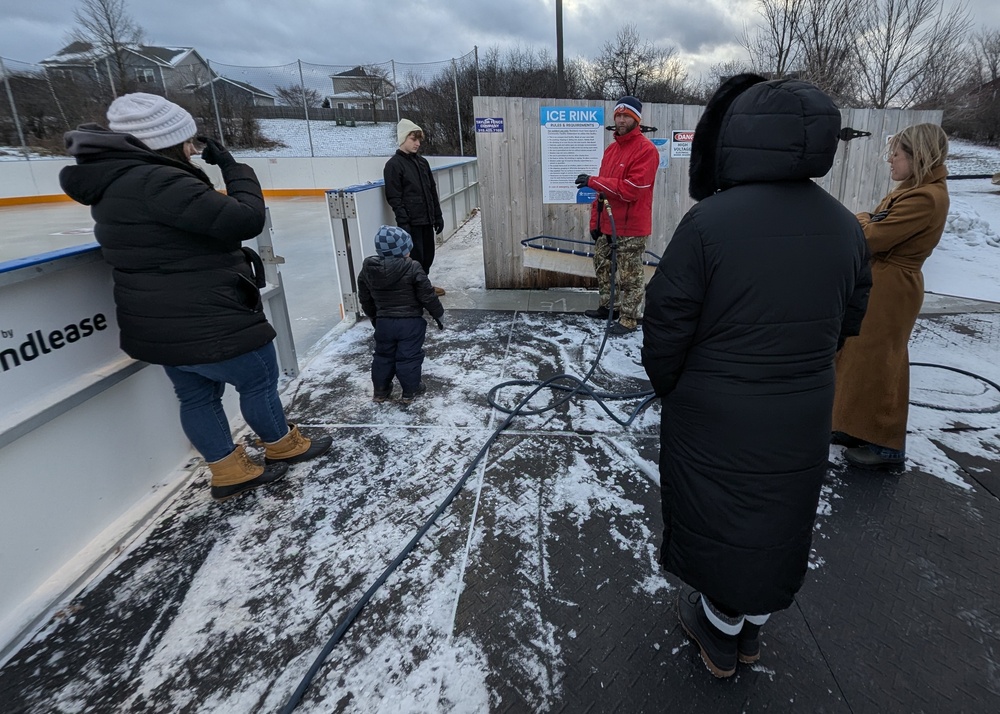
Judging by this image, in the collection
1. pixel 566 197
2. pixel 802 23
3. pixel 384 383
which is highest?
pixel 802 23

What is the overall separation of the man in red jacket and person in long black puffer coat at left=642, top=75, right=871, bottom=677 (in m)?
2.98

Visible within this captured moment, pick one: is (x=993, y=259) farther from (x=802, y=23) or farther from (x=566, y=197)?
(x=802, y=23)

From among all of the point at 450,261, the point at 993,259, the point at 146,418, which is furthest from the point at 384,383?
the point at 993,259

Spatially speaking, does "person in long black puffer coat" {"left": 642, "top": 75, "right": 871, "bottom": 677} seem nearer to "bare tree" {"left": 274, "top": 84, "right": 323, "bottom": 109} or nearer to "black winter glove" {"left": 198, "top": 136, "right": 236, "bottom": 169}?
"black winter glove" {"left": 198, "top": 136, "right": 236, "bottom": 169}

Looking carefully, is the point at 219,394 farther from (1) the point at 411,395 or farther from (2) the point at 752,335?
(2) the point at 752,335

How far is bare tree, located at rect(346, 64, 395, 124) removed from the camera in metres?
18.3

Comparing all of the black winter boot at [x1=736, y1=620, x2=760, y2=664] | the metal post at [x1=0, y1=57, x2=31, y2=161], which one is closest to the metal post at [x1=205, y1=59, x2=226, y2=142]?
the metal post at [x1=0, y1=57, x2=31, y2=161]

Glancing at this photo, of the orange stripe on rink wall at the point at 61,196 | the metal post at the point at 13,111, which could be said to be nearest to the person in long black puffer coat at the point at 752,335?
the orange stripe on rink wall at the point at 61,196

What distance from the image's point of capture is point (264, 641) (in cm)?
176

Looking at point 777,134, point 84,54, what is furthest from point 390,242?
point 84,54

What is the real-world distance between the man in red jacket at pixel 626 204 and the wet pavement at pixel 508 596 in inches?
75.0

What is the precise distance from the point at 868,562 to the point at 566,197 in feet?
14.2

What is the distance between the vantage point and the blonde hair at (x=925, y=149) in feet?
7.35

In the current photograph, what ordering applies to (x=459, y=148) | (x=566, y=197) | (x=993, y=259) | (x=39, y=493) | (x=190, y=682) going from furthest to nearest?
(x=459, y=148), (x=993, y=259), (x=566, y=197), (x=39, y=493), (x=190, y=682)
